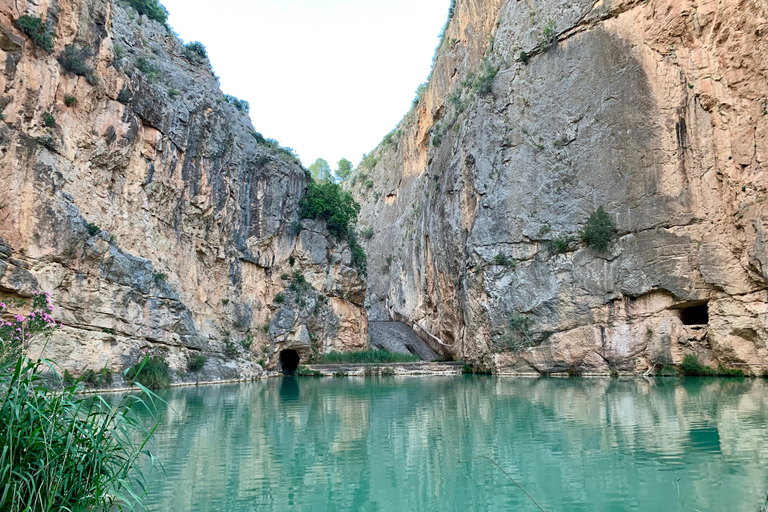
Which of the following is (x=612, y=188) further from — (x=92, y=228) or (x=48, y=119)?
(x=48, y=119)

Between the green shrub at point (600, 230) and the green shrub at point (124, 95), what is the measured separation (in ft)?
79.4

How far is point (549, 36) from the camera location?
3130 cm

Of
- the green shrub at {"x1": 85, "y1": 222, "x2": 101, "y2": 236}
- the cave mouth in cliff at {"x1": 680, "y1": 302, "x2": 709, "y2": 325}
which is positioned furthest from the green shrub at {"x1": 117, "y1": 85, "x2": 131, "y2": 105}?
the cave mouth in cliff at {"x1": 680, "y1": 302, "x2": 709, "y2": 325}

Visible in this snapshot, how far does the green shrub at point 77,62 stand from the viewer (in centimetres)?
2267

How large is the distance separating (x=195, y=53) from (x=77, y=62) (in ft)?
52.3

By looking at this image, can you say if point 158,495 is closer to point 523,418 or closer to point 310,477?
point 310,477

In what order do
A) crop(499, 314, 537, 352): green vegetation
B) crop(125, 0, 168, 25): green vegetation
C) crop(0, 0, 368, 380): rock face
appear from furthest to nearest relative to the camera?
1. crop(125, 0, 168, 25): green vegetation
2. crop(499, 314, 537, 352): green vegetation
3. crop(0, 0, 368, 380): rock face

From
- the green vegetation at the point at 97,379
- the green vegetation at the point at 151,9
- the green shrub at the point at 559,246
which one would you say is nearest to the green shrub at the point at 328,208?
the green vegetation at the point at 151,9

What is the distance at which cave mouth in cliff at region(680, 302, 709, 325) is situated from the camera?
25483 millimetres

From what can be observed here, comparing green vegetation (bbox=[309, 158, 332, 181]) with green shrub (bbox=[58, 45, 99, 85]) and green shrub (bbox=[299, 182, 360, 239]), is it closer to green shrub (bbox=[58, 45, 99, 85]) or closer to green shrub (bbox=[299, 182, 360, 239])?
green shrub (bbox=[299, 182, 360, 239])

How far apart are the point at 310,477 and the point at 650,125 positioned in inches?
1003

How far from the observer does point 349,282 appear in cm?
4000

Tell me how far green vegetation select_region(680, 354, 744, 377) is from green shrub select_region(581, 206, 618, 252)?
6487 millimetres

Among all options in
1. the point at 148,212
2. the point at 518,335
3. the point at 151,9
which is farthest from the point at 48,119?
the point at 518,335
